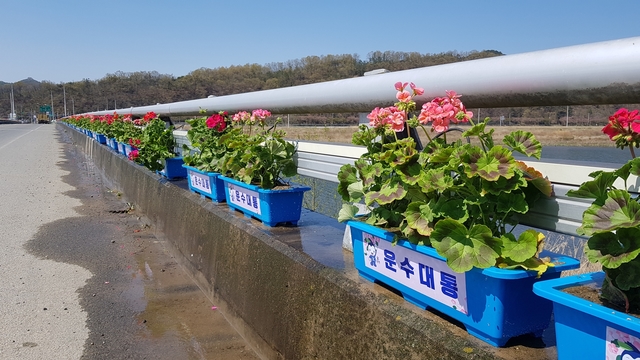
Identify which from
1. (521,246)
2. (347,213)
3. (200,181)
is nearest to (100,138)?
(200,181)

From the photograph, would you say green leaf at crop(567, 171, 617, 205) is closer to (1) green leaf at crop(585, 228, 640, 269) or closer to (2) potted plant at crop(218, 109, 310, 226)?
(1) green leaf at crop(585, 228, 640, 269)

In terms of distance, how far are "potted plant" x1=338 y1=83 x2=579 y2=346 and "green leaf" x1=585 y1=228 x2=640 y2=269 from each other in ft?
1.10

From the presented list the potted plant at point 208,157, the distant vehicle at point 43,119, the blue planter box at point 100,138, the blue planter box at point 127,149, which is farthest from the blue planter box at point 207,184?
the distant vehicle at point 43,119

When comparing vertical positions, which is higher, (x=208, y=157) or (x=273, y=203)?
(x=208, y=157)

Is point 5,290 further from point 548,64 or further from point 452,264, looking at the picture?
point 548,64

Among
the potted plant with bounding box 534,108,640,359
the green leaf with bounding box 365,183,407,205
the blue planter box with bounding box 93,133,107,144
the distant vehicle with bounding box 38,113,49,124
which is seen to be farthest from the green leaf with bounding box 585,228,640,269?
the distant vehicle with bounding box 38,113,49,124

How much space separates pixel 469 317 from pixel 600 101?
0.89m

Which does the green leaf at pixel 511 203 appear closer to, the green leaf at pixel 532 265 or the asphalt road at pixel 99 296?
the green leaf at pixel 532 265

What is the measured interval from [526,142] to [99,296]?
4158mm

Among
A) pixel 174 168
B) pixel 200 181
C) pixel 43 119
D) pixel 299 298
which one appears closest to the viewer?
pixel 299 298

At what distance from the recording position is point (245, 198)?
15.3ft

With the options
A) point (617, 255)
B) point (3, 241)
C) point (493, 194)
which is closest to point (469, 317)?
point (493, 194)

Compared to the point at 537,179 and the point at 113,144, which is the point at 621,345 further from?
the point at 113,144

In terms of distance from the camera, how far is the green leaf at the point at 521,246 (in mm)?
1940
